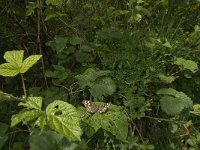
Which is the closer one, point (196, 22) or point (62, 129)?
point (62, 129)

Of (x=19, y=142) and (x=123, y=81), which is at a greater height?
(x=123, y=81)

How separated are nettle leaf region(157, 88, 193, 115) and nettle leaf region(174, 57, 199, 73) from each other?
10.1 inches

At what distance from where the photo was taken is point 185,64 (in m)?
2.41

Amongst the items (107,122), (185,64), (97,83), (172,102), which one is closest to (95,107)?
(107,122)

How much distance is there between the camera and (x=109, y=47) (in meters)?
2.48

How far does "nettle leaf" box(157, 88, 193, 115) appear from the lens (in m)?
2.07

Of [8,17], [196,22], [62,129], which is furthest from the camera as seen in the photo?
[196,22]

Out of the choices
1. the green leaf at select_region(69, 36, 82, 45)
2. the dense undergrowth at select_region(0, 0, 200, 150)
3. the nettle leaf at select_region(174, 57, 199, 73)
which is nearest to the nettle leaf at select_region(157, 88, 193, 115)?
the dense undergrowth at select_region(0, 0, 200, 150)

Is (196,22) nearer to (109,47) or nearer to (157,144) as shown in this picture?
(109,47)

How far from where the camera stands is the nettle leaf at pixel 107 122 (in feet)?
6.01

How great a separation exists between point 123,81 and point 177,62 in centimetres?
44

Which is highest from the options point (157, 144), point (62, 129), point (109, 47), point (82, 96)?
point (62, 129)

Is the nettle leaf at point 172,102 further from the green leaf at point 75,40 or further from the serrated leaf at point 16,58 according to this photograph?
the serrated leaf at point 16,58

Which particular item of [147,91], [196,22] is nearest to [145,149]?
[147,91]
